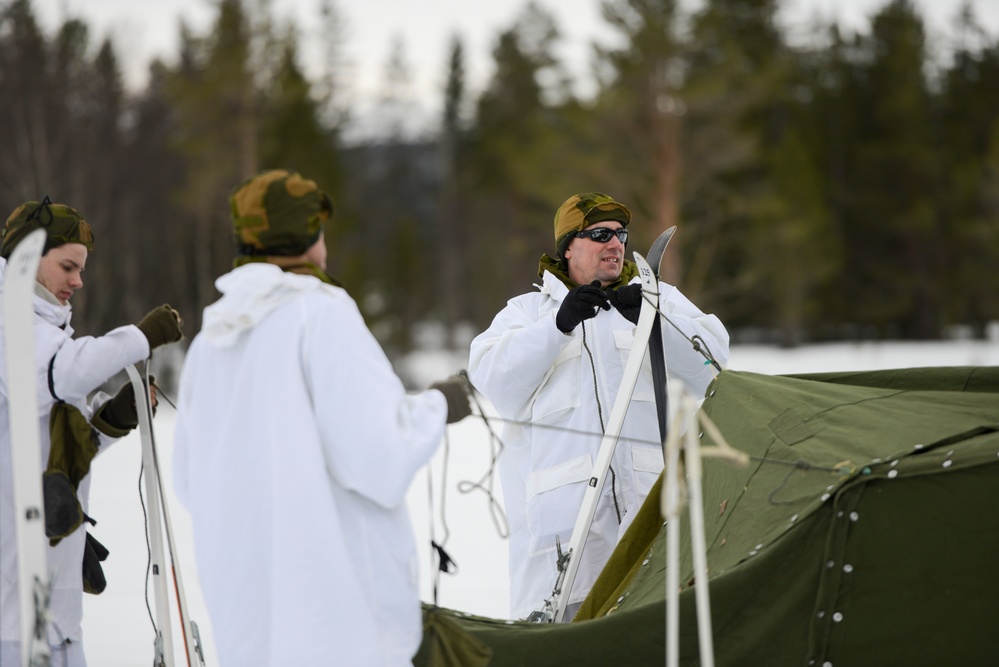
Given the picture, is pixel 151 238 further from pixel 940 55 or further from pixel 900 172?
pixel 940 55

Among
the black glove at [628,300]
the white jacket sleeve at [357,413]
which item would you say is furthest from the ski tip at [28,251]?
the black glove at [628,300]

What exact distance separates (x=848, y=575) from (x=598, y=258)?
1.53 metres

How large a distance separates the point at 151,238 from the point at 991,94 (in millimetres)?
25143

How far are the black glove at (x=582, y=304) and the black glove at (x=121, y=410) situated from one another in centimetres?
133

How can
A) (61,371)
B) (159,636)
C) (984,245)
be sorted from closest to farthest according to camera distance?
1. (61,371)
2. (159,636)
3. (984,245)

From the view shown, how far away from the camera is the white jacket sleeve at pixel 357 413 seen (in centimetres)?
203

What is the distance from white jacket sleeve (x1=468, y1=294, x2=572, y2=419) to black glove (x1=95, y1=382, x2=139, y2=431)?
113 cm

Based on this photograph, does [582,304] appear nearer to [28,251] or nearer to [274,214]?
[274,214]

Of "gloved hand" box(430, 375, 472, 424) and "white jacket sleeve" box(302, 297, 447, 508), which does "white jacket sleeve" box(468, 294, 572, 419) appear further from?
"white jacket sleeve" box(302, 297, 447, 508)

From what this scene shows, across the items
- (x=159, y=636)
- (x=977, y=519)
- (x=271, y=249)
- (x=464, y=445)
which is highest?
(x=271, y=249)

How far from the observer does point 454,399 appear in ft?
7.74

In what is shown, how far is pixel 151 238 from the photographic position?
2206 cm

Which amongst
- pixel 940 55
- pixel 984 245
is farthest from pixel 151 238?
pixel 940 55

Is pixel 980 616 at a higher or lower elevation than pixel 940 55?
lower
